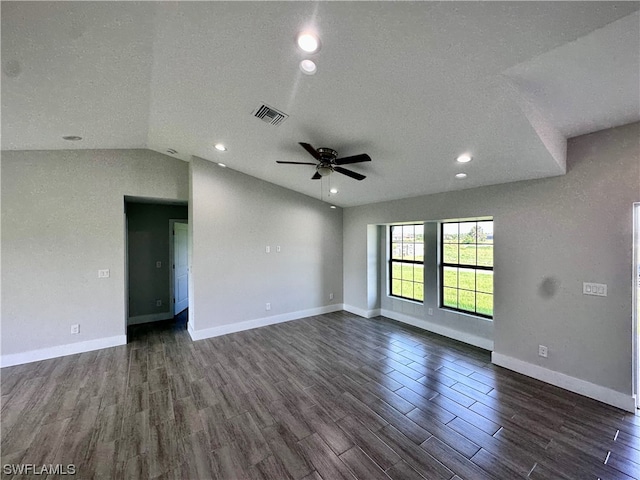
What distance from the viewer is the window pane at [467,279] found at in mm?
4168

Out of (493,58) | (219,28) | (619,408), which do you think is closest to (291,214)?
(219,28)

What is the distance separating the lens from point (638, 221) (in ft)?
8.15

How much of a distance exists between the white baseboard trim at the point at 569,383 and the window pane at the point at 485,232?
167 centimetres

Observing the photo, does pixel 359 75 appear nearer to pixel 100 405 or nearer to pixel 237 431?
pixel 237 431

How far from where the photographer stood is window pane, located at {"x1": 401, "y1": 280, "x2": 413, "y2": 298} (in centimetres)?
516

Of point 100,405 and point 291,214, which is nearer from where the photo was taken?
point 100,405

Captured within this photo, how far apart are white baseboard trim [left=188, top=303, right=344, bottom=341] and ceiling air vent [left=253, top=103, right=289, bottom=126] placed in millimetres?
3471

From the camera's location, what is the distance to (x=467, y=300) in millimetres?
4242

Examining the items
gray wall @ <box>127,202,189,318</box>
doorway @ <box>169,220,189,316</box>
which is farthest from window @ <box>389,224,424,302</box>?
gray wall @ <box>127,202,189,318</box>

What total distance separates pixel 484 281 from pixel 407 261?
1.47 m

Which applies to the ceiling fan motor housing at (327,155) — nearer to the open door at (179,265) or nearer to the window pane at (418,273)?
the window pane at (418,273)

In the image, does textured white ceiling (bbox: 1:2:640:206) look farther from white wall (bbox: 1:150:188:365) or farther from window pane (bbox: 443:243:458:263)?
window pane (bbox: 443:243:458:263)

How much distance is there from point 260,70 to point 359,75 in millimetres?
810

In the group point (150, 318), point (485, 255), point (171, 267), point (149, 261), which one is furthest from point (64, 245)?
point (485, 255)
